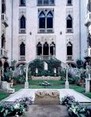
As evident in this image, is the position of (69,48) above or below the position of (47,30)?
below

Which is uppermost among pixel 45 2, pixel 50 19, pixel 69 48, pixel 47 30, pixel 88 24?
pixel 45 2

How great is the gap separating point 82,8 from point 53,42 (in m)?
5.20

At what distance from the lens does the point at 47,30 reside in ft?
133

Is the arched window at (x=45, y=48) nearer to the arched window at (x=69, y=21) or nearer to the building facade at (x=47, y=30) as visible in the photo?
the building facade at (x=47, y=30)

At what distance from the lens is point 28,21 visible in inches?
1594

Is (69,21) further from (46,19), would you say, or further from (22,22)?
(22,22)

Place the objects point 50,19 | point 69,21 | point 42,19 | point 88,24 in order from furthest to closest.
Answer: point 42,19 → point 50,19 → point 69,21 → point 88,24

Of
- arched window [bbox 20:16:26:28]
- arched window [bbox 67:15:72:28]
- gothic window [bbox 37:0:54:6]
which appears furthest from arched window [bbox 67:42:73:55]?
arched window [bbox 20:16:26:28]

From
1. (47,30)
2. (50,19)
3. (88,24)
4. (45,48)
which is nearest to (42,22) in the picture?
(50,19)

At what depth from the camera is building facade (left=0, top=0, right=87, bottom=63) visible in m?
40.1

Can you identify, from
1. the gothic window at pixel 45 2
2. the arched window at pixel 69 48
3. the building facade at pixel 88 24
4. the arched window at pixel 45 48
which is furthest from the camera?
the gothic window at pixel 45 2

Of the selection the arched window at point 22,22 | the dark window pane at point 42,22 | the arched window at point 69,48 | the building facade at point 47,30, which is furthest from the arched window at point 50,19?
the arched window at point 69,48

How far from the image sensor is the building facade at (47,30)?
4006 cm

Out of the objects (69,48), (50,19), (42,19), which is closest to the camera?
(69,48)
